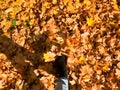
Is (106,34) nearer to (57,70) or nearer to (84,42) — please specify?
(84,42)

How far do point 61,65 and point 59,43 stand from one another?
0.66 metres

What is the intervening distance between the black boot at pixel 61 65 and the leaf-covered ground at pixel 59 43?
0.45ft

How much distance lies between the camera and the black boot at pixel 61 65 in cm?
400

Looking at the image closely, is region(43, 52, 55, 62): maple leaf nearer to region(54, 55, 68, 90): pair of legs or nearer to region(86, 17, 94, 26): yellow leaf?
region(54, 55, 68, 90): pair of legs

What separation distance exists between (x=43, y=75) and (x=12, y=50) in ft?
2.61

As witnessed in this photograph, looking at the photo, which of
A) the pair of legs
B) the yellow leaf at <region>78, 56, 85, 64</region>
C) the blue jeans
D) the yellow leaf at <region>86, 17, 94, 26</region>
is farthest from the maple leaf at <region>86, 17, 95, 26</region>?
the blue jeans

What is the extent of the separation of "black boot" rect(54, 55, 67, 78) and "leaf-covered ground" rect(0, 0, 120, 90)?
136 mm

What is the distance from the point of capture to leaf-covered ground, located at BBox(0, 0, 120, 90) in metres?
4.22

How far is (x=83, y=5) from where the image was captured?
512 centimetres

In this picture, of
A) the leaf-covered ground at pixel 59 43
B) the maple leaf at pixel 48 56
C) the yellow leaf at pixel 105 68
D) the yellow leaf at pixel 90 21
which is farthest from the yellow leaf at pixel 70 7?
the yellow leaf at pixel 105 68

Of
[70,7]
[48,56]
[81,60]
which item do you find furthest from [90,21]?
[48,56]

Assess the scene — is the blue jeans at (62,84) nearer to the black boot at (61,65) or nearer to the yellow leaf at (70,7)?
the black boot at (61,65)

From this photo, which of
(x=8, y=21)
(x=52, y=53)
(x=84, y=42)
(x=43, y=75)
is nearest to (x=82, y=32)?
(x=84, y=42)

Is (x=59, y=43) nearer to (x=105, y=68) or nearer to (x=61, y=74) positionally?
(x=61, y=74)
